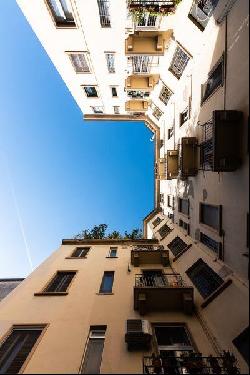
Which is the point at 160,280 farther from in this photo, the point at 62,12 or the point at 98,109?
the point at 98,109

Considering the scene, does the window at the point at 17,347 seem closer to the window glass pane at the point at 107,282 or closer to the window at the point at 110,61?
the window glass pane at the point at 107,282

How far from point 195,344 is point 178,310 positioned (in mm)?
2013

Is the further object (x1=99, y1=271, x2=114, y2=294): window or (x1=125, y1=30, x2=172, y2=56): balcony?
(x1=125, y1=30, x2=172, y2=56): balcony

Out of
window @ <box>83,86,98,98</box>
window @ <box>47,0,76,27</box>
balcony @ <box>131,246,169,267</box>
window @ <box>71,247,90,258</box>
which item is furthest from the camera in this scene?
window @ <box>83,86,98,98</box>

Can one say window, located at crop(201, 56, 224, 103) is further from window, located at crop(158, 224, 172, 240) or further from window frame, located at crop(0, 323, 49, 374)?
window frame, located at crop(0, 323, 49, 374)

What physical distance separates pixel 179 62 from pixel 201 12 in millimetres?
4603

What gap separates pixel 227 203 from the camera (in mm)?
11086

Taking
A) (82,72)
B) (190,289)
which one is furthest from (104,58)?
(190,289)

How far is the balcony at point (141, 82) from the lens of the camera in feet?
77.3

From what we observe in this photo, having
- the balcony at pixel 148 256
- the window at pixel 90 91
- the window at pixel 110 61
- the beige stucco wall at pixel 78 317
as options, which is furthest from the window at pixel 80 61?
the beige stucco wall at pixel 78 317

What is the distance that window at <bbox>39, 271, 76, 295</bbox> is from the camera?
46.4 ft

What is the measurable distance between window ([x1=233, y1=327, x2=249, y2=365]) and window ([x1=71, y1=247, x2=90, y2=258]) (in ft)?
42.0

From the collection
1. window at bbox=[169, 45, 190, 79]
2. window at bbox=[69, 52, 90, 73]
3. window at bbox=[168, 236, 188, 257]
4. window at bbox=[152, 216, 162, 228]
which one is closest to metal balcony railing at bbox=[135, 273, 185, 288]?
A: window at bbox=[168, 236, 188, 257]

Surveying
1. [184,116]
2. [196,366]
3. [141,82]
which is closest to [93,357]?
[196,366]
